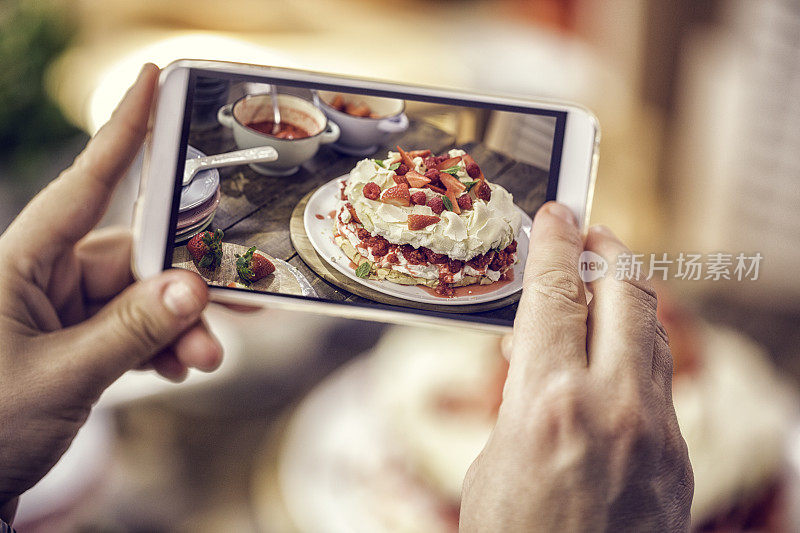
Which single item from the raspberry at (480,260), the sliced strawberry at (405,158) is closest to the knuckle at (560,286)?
the raspberry at (480,260)

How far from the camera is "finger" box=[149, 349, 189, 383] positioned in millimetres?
730

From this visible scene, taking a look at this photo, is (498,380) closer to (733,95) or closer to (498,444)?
(498,444)

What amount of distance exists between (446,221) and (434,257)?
0.14 feet

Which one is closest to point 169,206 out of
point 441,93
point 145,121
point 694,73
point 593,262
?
point 145,121

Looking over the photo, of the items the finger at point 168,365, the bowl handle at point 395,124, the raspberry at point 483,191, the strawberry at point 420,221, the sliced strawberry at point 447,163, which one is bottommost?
the finger at point 168,365

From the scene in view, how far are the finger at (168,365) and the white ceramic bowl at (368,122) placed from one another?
319mm

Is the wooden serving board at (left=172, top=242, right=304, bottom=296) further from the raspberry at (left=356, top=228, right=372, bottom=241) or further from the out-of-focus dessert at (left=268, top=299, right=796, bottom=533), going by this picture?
the out-of-focus dessert at (left=268, top=299, right=796, bottom=533)

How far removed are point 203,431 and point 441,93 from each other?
→ 21.3 inches

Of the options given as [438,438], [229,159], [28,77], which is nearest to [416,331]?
[438,438]

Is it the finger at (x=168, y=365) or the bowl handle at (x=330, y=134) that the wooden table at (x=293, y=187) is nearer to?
the bowl handle at (x=330, y=134)

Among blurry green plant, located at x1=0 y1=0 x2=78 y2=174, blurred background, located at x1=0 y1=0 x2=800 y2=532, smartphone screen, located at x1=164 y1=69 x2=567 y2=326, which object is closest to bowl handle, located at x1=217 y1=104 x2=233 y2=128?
smartphone screen, located at x1=164 y1=69 x2=567 y2=326

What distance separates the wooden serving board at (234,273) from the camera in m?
0.63

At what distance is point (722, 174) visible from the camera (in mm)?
1470

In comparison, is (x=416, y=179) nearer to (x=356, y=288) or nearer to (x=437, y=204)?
(x=437, y=204)
